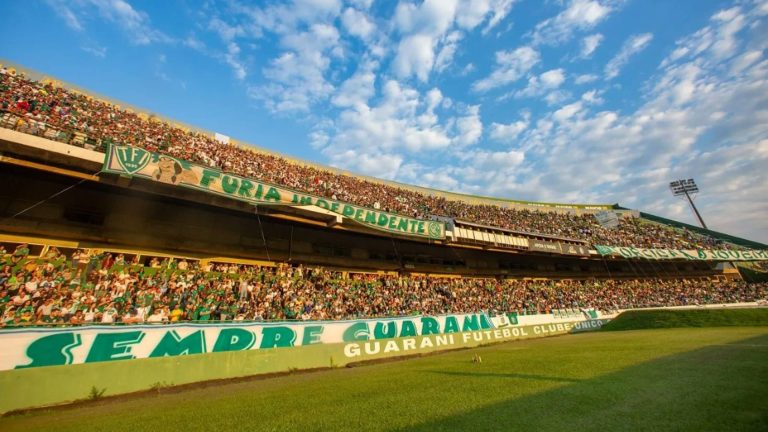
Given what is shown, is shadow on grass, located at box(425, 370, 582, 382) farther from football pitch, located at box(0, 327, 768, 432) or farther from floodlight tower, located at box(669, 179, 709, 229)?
floodlight tower, located at box(669, 179, 709, 229)

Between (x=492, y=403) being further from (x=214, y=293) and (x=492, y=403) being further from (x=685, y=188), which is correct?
(x=685, y=188)

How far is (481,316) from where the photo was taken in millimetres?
21594

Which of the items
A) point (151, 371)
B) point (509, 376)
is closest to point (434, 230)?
point (509, 376)

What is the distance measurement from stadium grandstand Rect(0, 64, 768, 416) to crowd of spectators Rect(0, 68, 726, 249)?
146mm

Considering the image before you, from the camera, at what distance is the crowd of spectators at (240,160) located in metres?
14.4

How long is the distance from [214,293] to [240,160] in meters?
11.6

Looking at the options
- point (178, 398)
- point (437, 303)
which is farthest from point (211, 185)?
point (437, 303)

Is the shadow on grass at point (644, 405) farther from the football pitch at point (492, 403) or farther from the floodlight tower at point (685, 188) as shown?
the floodlight tower at point (685, 188)

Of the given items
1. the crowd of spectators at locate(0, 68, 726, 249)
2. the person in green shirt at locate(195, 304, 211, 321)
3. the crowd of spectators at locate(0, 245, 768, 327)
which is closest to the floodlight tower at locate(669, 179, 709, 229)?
the crowd of spectators at locate(0, 68, 726, 249)

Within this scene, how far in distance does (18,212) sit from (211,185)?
787cm

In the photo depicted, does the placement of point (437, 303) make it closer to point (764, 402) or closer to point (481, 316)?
point (481, 316)

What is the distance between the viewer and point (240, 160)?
24.3 m

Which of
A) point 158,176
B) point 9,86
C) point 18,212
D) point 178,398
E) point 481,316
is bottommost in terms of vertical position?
point 178,398

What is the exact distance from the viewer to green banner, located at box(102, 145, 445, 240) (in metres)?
13.9
